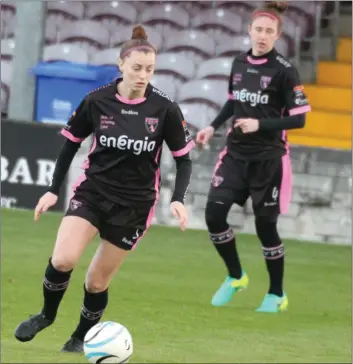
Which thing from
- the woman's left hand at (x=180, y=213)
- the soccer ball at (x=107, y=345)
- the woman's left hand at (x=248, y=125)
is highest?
the woman's left hand at (x=248, y=125)

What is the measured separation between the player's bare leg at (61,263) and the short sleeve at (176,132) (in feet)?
2.31

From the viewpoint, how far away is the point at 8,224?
15109mm

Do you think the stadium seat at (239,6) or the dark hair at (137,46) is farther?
the stadium seat at (239,6)

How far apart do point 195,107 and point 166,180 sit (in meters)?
1.45

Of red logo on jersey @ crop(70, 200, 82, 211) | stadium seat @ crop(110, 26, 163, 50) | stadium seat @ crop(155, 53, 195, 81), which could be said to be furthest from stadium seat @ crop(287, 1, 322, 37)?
red logo on jersey @ crop(70, 200, 82, 211)

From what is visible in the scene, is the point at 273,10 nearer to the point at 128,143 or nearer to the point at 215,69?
the point at 128,143

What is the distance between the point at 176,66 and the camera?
57.9 feet

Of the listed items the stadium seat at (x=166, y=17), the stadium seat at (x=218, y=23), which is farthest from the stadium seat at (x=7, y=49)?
the stadium seat at (x=218, y=23)

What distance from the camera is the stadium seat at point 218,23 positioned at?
18.2 meters

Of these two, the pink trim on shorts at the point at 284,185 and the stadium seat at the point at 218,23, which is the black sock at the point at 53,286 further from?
the stadium seat at the point at 218,23

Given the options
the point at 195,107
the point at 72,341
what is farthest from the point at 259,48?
the point at 195,107

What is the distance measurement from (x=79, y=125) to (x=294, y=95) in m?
2.46

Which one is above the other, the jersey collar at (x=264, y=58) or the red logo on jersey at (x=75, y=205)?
the jersey collar at (x=264, y=58)

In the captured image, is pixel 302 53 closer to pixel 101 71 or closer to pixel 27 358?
pixel 101 71
